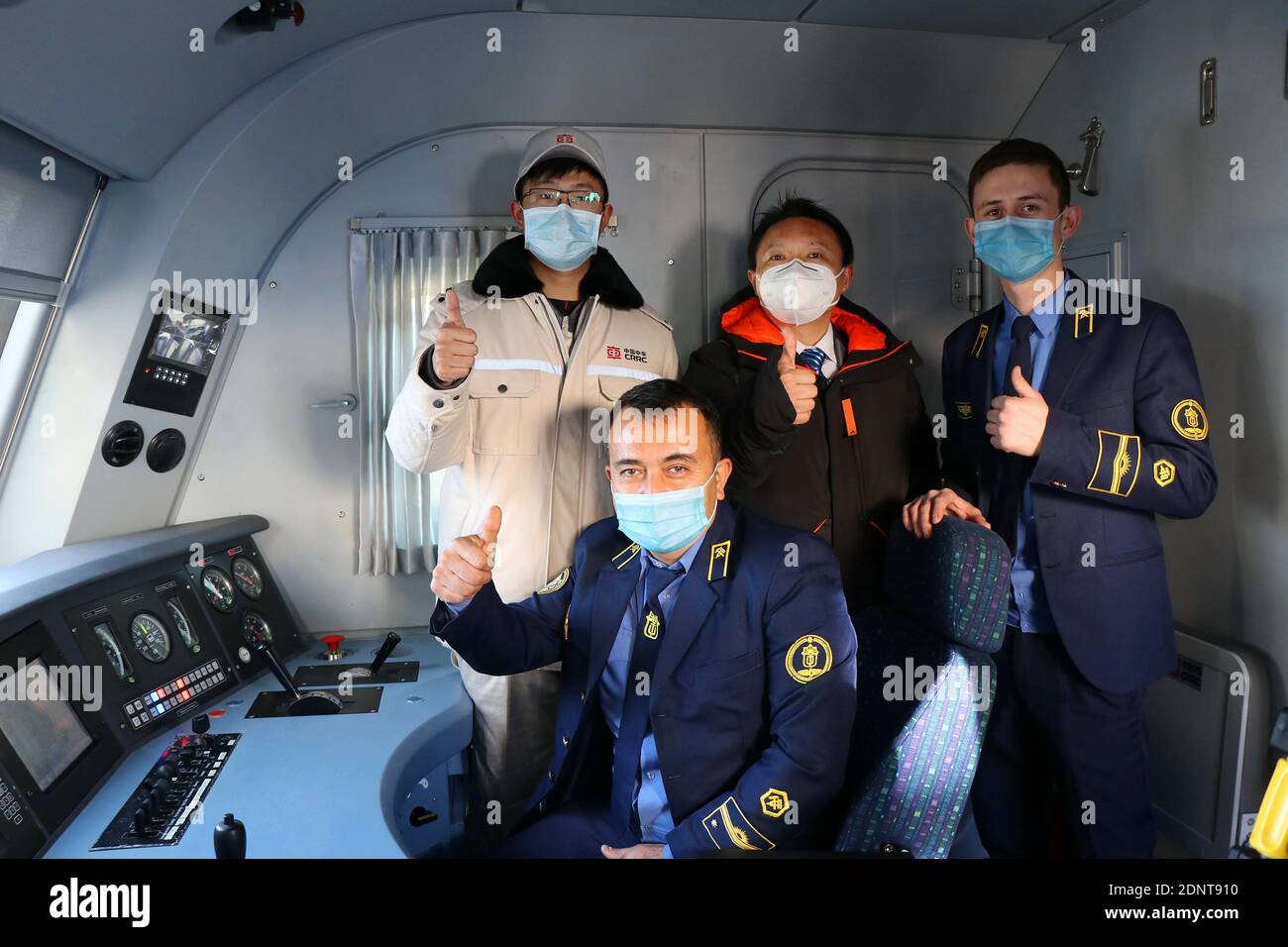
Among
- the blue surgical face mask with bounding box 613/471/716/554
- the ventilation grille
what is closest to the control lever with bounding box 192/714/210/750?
the ventilation grille

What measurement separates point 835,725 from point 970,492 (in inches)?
38.6

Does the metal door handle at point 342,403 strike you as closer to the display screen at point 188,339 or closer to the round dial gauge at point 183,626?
the display screen at point 188,339

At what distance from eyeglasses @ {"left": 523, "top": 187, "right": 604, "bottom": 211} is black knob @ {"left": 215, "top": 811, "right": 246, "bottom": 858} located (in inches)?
61.1

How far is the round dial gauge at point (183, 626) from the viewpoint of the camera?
2314 millimetres

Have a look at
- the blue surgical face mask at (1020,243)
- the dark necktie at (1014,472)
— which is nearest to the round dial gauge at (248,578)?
the dark necktie at (1014,472)

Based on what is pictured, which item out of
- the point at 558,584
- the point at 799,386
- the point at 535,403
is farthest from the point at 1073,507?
the point at 535,403

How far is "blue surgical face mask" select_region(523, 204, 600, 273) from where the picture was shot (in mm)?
2203

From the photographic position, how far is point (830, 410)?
229cm

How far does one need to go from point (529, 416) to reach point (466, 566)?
0.63 metres

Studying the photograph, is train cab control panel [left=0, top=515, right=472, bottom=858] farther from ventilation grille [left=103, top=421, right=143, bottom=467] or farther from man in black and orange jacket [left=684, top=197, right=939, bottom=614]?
man in black and orange jacket [left=684, top=197, right=939, bottom=614]

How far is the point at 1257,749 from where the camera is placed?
211cm

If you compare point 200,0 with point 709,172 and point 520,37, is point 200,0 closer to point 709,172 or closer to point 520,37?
point 520,37

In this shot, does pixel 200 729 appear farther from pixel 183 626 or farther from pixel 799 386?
pixel 799 386

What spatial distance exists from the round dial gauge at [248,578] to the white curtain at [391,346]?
312 mm
